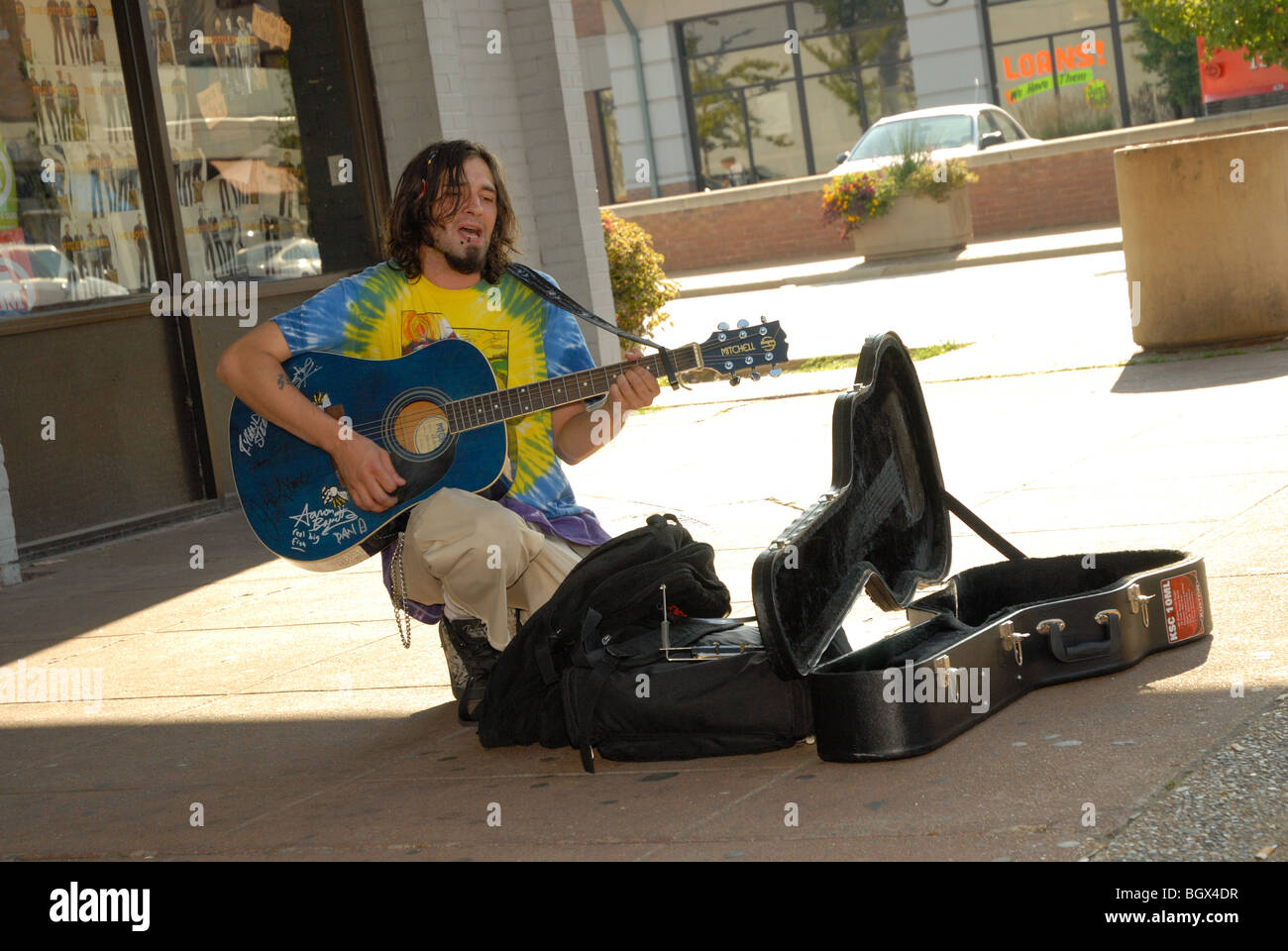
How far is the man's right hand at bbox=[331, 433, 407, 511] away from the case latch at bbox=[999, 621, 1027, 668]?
164 cm

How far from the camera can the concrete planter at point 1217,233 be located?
8.56 metres

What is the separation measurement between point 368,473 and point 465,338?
514mm

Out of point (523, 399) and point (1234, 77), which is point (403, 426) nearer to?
point (523, 399)

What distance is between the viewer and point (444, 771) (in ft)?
12.9

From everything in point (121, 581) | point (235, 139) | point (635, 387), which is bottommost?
point (121, 581)

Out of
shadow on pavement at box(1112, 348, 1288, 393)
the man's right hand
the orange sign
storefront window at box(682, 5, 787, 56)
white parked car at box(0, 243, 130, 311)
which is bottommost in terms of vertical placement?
shadow on pavement at box(1112, 348, 1288, 393)

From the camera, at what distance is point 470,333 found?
4477mm

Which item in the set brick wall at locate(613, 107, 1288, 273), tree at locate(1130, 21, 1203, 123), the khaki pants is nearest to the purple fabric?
the khaki pants

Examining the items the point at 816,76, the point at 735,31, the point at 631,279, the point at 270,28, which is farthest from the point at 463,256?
the point at 735,31

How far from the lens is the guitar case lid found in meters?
3.55

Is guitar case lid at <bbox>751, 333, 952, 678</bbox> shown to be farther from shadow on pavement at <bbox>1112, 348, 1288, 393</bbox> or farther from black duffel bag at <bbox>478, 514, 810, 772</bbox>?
shadow on pavement at <bbox>1112, 348, 1288, 393</bbox>

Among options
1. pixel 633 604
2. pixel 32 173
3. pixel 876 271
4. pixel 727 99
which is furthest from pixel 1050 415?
pixel 727 99

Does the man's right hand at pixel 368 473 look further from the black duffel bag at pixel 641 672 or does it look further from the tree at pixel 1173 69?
the tree at pixel 1173 69

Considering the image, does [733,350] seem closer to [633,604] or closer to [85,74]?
[633,604]
